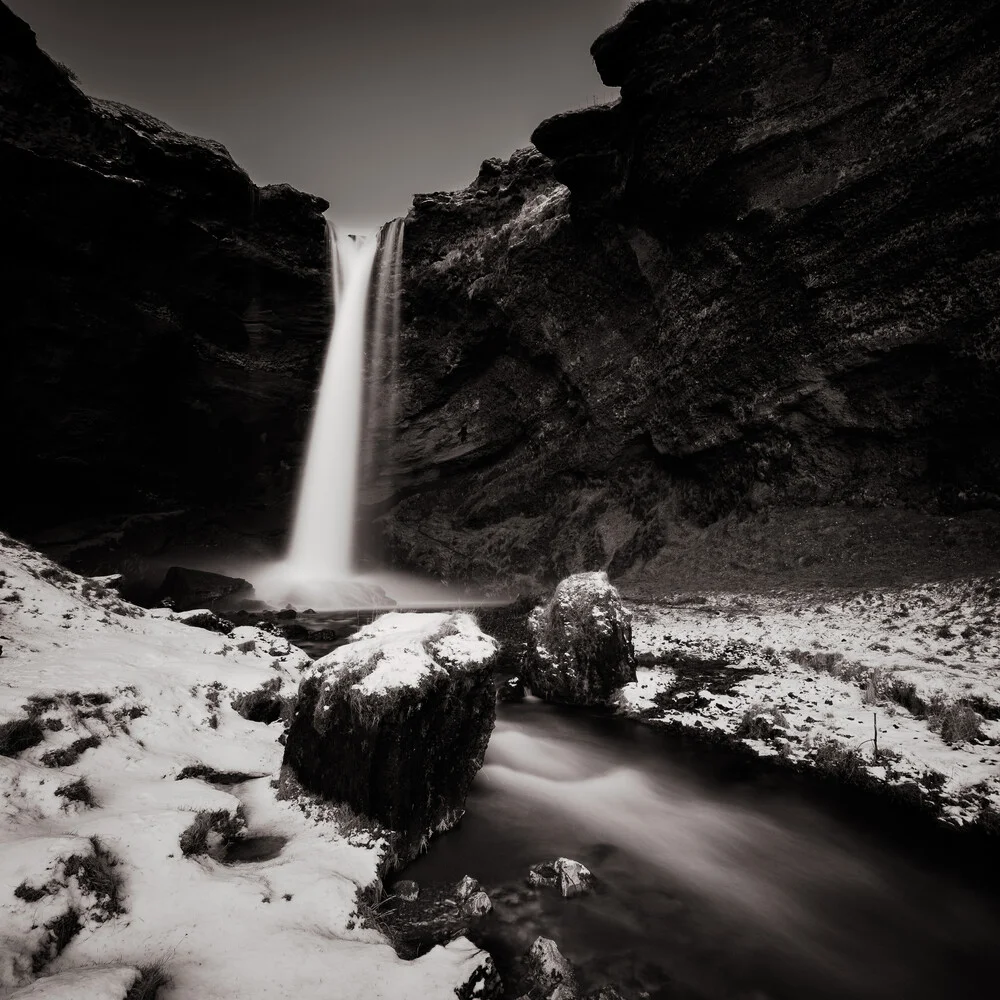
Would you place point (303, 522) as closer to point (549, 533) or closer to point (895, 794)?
point (549, 533)

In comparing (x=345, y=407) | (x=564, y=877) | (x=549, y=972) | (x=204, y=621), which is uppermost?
(x=345, y=407)

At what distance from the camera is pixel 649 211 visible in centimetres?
2605

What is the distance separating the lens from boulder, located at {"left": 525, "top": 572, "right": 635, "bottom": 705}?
472 inches

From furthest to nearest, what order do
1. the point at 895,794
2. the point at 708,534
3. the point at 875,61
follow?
1. the point at 708,534
2. the point at 875,61
3. the point at 895,794

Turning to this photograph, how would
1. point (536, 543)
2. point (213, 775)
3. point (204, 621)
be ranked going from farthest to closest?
1. point (536, 543)
2. point (204, 621)
3. point (213, 775)

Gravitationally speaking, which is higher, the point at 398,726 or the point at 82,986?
the point at 398,726

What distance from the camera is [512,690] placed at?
12.8 m

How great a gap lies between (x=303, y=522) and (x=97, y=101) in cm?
2427

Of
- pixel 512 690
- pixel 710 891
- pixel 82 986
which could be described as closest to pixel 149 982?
pixel 82 986

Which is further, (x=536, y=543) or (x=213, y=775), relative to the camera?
(x=536, y=543)

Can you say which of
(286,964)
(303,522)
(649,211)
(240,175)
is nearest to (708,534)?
(649,211)

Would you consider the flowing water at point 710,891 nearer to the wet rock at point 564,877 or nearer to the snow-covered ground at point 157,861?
the wet rock at point 564,877

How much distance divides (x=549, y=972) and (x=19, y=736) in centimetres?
564

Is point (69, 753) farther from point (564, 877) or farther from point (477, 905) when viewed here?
point (564, 877)
